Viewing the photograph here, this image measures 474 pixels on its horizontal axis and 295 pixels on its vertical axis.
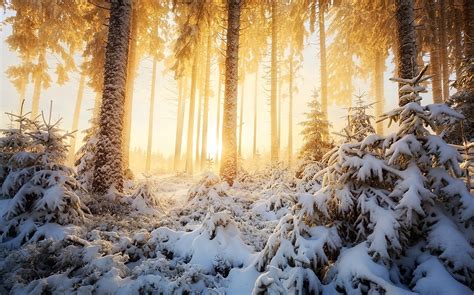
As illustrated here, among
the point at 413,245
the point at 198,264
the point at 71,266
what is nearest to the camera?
the point at 413,245

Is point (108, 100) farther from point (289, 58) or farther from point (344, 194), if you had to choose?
point (289, 58)

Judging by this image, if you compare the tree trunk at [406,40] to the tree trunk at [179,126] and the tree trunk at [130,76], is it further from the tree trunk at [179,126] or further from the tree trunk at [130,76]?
the tree trunk at [179,126]

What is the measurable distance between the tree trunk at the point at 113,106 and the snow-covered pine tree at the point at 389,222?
5526mm

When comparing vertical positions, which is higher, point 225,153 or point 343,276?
point 225,153

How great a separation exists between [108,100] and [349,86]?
2254 centimetres

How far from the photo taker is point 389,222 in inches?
102

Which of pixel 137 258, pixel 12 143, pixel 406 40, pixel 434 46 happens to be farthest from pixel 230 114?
pixel 434 46

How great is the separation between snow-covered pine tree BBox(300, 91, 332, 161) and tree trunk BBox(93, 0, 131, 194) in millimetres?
6464

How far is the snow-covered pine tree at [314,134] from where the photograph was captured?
32.7ft

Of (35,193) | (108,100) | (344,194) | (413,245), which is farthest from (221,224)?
(108,100)

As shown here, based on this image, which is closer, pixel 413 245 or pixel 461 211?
pixel 461 211

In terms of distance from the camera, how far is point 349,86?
24.3 metres

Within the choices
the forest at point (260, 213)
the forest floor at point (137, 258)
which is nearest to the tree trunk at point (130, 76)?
the forest at point (260, 213)

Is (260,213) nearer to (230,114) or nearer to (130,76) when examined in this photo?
(230,114)
